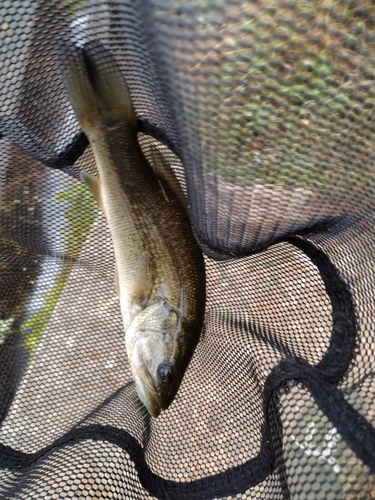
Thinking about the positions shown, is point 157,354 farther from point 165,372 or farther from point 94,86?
point 94,86

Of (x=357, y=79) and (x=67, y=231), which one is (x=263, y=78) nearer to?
(x=357, y=79)

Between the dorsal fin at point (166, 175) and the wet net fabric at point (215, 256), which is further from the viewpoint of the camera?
the dorsal fin at point (166, 175)

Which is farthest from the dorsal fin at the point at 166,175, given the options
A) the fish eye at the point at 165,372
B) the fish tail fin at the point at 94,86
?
the fish eye at the point at 165,372

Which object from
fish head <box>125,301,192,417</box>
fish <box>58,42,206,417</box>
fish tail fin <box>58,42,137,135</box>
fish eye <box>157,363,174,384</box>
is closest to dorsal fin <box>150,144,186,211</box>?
fish <box>58,42,206,417</box>

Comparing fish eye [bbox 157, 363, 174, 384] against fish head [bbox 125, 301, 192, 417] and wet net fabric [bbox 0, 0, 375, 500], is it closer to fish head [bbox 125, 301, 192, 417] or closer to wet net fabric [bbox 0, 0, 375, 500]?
fish head [bbox 125, 301, 192, 417]

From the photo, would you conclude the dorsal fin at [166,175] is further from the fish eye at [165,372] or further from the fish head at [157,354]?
the fish eye at [165,372]

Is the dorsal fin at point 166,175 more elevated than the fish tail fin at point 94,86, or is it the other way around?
the fish tail fin at point 94,86

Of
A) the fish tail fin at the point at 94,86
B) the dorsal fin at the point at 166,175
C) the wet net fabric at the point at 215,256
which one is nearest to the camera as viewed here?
the wet net fabric at the point at 215,256
